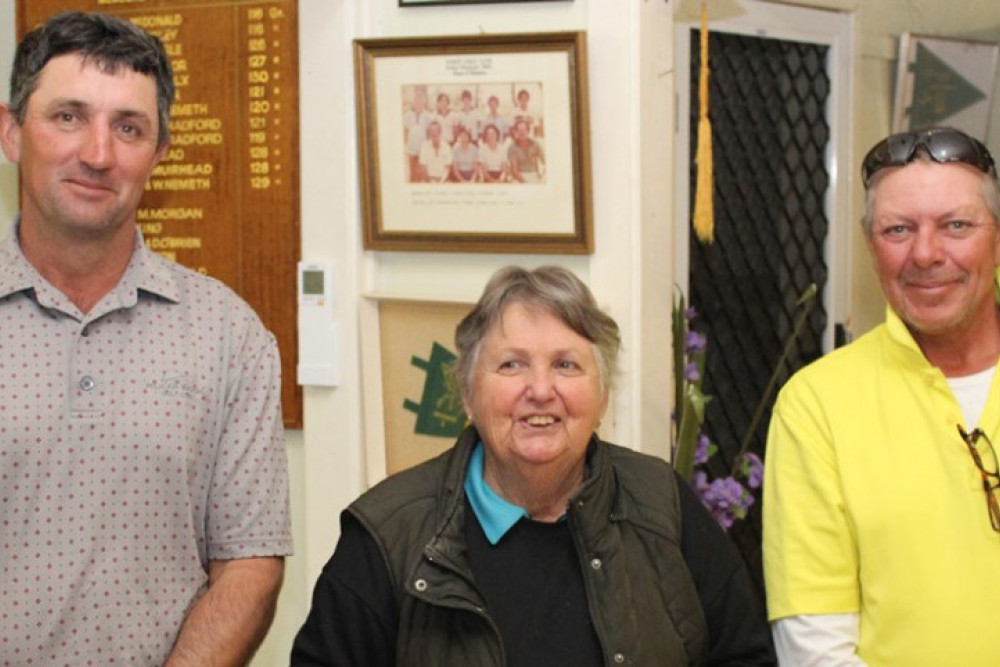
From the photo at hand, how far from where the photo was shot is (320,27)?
9.38ft

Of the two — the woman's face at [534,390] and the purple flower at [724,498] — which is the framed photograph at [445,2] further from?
the purple flower at [724,498]

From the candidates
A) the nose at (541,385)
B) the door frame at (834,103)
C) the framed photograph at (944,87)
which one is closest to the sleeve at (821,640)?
the nose at (541,385)

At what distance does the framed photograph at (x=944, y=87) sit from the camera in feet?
12.8

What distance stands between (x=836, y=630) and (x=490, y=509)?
1.74ft

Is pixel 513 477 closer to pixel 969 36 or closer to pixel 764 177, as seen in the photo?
pixel 764 177

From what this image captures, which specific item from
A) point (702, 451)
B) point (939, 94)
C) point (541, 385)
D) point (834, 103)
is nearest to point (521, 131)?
point (702, 451)

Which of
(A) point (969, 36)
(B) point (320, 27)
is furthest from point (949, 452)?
(A) point (969, 36)

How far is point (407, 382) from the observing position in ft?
9.53

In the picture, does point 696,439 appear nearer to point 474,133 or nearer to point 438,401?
point 438,401

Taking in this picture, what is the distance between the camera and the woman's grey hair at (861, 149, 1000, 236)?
190cm

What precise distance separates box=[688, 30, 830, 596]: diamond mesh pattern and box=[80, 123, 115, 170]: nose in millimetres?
1820

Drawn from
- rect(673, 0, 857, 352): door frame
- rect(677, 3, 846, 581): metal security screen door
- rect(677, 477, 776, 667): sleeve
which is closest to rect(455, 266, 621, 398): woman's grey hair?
rect(677, 477, 776, 667): sleeve

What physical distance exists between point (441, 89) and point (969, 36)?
201cm

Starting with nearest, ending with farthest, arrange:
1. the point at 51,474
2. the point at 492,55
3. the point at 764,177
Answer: the point at 51,474, the point at 492,55, the point at 764,177
